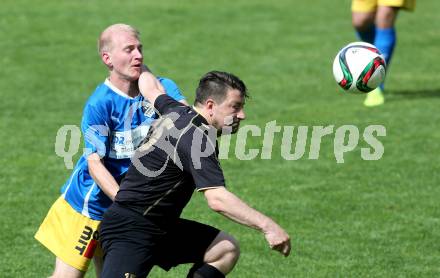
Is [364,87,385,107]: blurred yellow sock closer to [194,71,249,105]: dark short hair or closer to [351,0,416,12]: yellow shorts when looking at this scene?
[351,0,416,12]: yellow shorts

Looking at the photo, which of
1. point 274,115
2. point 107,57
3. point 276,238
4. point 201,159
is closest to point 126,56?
point 107,57

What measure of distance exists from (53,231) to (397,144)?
5.55m

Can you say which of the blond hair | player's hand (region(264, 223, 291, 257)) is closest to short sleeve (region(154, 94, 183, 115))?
the blond hair

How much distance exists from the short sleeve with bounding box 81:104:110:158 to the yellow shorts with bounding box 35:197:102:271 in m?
0.52

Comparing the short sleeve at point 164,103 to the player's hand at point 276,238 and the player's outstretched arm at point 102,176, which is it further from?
the player's hand at point 276,238

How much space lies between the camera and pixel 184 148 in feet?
19.1

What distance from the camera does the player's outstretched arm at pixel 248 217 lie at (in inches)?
218

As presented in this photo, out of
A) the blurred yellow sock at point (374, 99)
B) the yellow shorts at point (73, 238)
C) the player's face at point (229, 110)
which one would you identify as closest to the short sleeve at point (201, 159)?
the player's face at point (229, 110)

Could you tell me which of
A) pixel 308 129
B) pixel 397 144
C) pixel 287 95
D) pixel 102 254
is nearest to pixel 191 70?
pixel 287 95

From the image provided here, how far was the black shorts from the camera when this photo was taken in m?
6.05

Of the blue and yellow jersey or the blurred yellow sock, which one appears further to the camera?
the blurred yellow sock

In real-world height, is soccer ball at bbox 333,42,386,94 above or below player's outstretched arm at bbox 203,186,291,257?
below

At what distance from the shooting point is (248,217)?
5.59m

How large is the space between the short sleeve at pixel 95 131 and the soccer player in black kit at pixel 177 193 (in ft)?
1.37
